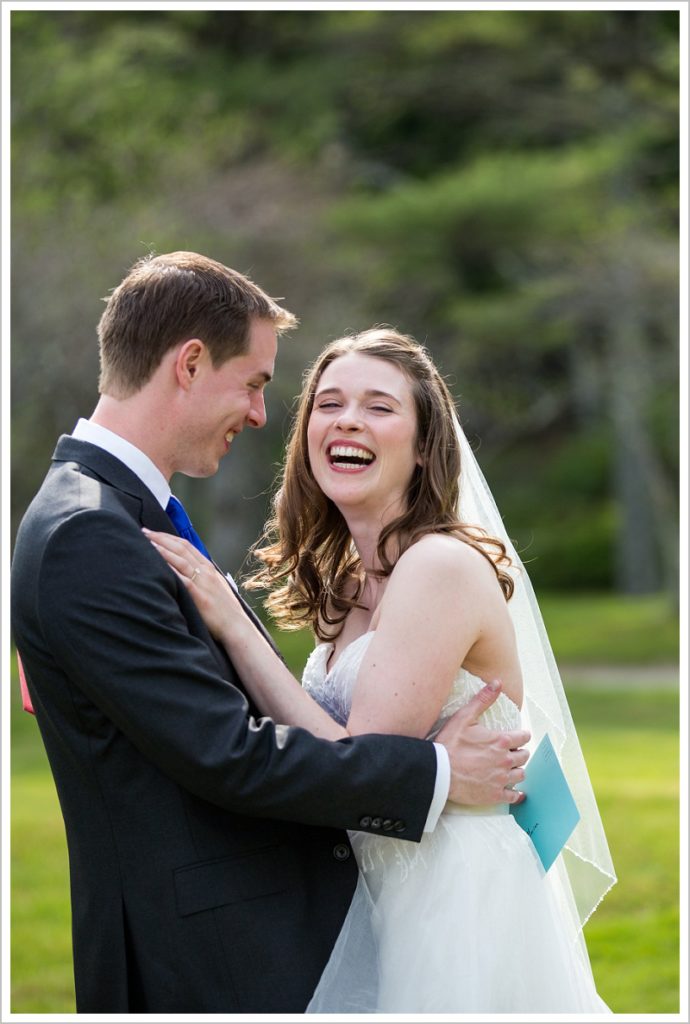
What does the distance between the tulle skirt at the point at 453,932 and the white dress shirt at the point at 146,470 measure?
182 millimetres

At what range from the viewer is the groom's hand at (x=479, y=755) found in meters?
2.97

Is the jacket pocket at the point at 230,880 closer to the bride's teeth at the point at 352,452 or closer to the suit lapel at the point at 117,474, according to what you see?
the suit lapel at the point at 117,474

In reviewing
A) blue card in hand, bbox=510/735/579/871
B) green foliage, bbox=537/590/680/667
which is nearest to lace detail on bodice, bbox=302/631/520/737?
blue card in hand, bbox=510/735/579/871

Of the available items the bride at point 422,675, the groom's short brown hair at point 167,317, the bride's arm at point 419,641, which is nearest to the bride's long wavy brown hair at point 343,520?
the bride at point 422,675

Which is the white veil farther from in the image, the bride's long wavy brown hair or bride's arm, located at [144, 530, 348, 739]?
bride's arm, located at [144, 530, 348, 739]

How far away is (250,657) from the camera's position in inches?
116

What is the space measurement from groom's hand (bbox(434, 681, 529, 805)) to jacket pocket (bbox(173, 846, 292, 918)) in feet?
1.42

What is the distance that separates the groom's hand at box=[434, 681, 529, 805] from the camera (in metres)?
2.97

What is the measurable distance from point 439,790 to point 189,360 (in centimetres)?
113

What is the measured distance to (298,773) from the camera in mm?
2697

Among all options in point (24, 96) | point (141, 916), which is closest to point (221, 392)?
point (141, 916)

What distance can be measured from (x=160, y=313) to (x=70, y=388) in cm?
1548

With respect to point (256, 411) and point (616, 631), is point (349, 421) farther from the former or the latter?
point (616, 631)

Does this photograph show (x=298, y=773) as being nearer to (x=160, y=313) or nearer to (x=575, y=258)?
(x=160, y=313)
